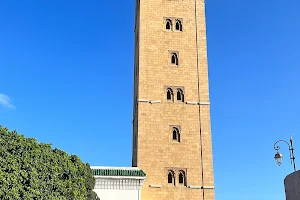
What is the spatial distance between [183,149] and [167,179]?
181cm

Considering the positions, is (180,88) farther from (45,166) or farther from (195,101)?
(45,166)

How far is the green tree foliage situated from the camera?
10.5m

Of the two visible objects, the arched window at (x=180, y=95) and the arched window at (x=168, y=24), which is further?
the arched window at (x=168, y=24)

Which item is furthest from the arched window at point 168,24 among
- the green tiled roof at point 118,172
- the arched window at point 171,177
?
the green tiled roof at point 118,172

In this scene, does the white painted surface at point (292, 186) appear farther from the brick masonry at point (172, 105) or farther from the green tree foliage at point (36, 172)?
the brick masonry at point (172, 105)

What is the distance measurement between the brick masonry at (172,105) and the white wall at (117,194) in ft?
2.96

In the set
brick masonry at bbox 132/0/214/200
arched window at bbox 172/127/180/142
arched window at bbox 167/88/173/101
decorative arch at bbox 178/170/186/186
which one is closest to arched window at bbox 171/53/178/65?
brick masonry at bbox 132/0/214/200

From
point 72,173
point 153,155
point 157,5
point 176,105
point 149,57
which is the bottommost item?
point 72,173

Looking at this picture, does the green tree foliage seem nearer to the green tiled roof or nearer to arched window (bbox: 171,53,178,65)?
the green tiled roof

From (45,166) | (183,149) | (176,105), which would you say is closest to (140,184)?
(183,149)

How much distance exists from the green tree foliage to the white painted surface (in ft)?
21.5

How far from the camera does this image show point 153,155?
21.1m

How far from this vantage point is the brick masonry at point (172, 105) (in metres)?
20.9

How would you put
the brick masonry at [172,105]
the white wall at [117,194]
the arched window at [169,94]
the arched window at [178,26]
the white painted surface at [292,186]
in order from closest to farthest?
the white painted surface at [292,186] < the white wall at [117,194] < the brick masonry at [172,105] < the arched window at [169,94] < the arched window at [178,26]
